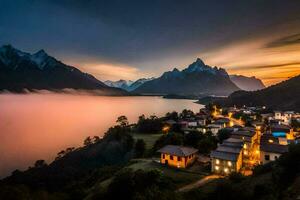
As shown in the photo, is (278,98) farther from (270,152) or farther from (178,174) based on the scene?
(178,174)

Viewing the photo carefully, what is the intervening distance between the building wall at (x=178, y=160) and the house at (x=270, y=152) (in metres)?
10.1

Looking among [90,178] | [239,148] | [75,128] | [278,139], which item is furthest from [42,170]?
[75,128]

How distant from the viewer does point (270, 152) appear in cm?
3412

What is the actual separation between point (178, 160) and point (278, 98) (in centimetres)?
10702

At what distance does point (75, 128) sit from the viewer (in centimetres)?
10412

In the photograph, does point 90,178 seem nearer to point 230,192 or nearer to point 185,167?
point 185,167

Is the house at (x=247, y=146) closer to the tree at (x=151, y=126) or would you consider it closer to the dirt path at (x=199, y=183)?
the dirt path at (x=199, y=183)

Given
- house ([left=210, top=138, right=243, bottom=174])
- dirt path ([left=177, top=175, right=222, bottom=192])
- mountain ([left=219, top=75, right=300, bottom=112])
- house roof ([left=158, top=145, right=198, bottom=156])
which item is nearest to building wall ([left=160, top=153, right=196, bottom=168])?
house roof ([left=158, top=145, right=198, bottom=156])

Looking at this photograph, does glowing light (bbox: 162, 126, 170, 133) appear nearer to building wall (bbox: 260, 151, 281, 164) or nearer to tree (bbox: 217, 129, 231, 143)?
tree (bbox: 217, 129, 231, 143)

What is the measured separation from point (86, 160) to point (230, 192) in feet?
144

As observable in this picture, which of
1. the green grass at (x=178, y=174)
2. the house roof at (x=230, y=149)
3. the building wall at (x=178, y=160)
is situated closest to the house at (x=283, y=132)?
the house roof at (x=230, y=149)

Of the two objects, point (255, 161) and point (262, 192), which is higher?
point (262, 192)

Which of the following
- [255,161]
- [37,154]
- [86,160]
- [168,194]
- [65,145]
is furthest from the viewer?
Answer: [65,145]

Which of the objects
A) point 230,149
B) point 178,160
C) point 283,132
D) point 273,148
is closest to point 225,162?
point 230,149
